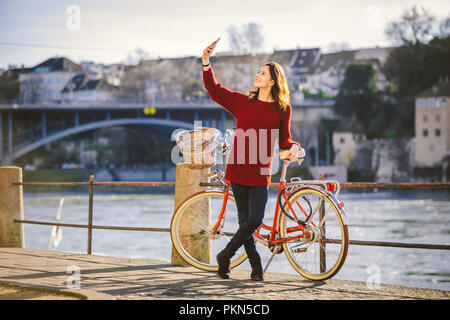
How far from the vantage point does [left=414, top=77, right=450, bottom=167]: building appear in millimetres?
53156

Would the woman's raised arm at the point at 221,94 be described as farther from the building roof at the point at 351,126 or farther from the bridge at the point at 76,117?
the building roof at the point at 351,126

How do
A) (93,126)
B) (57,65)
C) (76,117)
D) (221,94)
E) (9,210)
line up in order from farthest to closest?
1. (57,65)
2. (76,117)
3. (93,126)
4. (9,210)
5. (221,94)

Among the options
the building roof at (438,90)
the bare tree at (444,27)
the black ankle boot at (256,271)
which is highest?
the bare tree at (444,27)

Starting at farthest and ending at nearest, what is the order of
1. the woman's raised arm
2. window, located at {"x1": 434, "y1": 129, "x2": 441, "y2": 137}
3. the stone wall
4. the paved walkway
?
window, located at {"x1": 434, "y1": 129, "x2": 441, "y2": 137}
the stone wall
the woman's raised arm
the paved walkway

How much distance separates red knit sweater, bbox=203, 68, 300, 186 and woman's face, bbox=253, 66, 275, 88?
0.11 m

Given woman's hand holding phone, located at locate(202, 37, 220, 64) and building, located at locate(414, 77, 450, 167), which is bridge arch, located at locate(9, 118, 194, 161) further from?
woman's hand holding phone, located at locate(202, 37, 220, 64)

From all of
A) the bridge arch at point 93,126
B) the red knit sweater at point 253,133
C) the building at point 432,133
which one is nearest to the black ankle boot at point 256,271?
the red knit sweater at point 253,133

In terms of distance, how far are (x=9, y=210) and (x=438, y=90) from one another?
5023 cm

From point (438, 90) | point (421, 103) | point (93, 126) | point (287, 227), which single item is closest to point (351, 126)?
point (421, 103)

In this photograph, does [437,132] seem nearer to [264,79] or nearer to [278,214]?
[278,214]

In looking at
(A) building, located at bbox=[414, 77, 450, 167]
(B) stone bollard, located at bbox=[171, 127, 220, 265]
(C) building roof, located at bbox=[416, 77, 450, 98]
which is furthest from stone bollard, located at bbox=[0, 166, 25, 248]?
(A) building, located at bbox=[414, 77, 450, 167]

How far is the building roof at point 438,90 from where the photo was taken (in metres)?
52.2

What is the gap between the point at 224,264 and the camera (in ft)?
13.3

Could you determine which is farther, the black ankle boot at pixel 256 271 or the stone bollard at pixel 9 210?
the stone bollard at pixel 9 210
